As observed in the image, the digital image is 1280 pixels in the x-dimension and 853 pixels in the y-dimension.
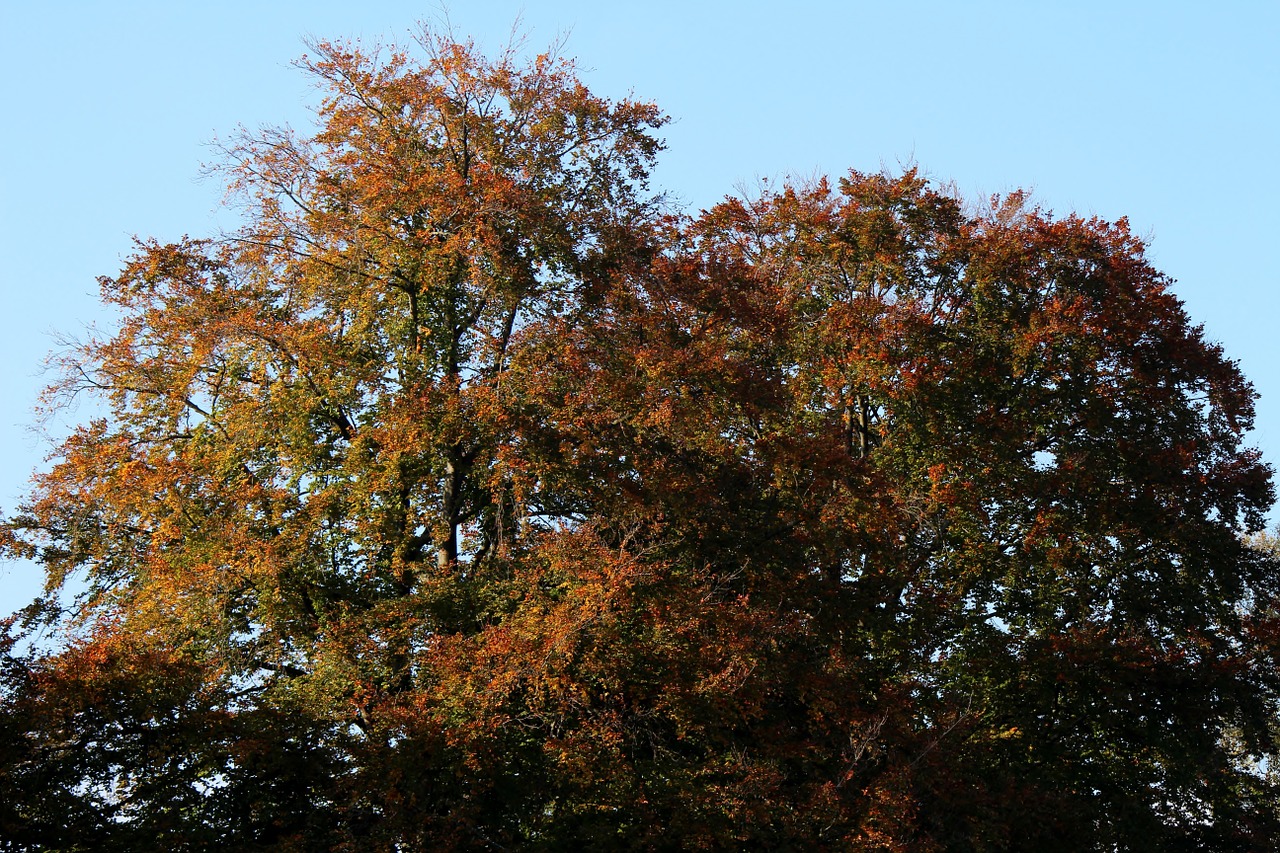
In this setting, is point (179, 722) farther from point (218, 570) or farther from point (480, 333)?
point (480, 333)

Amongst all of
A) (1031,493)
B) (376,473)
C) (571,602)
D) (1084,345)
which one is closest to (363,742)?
(571,602)

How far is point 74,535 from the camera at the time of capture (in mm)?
Result: 20609

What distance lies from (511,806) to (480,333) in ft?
24.6

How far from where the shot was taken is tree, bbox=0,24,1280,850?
54.4 feet

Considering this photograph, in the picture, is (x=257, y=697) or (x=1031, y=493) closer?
(x=257, y=697)

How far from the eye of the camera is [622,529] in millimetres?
18531

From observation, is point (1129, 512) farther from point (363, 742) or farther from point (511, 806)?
point (363, 742)

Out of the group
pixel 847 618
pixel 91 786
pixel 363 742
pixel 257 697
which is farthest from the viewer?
pixel 847 618

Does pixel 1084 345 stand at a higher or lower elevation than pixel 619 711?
higher

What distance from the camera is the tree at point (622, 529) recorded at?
54.4ft

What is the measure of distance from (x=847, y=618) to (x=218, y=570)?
8.54 m

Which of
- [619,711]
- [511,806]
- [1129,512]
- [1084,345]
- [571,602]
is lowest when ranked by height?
[511,806]

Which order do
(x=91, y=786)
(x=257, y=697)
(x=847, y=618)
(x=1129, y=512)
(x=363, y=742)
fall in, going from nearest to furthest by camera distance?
(x=91, y=786)
(x=363, y=742)
(x=257, y=697)
(x=847, y=618)
(x=1129, y=512)

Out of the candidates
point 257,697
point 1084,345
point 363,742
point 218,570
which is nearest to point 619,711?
point 363,742
